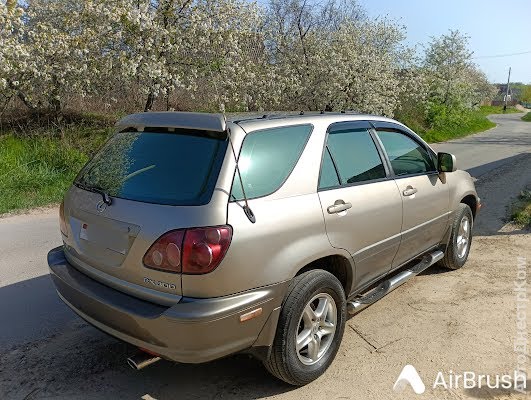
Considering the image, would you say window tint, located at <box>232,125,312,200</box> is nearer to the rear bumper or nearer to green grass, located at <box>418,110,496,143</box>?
the rear bumper

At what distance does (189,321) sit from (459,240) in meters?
3.60

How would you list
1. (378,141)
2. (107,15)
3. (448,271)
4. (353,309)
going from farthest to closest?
(107,15)
(448,271)
(378,141)
(353,309)

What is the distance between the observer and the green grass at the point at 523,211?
21.6ft

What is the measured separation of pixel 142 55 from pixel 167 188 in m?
7.89

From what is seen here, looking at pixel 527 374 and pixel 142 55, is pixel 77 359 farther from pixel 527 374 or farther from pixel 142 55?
pixel 142 55

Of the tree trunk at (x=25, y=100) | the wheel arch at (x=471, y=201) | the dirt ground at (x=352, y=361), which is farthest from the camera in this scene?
the tree trunk at (x=25, y=100)

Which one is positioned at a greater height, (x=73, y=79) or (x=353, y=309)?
(x=73, y=79)

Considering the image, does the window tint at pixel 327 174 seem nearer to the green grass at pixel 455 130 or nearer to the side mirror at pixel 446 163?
the side mirror at pixel 446 163

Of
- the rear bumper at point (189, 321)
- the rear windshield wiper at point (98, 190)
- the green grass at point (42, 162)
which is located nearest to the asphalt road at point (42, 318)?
the rear bumper at point (189, 321)

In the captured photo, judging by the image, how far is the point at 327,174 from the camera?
3.06 meters

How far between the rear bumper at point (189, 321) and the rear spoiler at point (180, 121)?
40.3 inches

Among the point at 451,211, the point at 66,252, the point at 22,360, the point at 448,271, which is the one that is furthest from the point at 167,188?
the point at 448,271

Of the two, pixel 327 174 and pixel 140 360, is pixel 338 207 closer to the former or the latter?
pixel 327 174

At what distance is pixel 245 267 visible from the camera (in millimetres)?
2426
